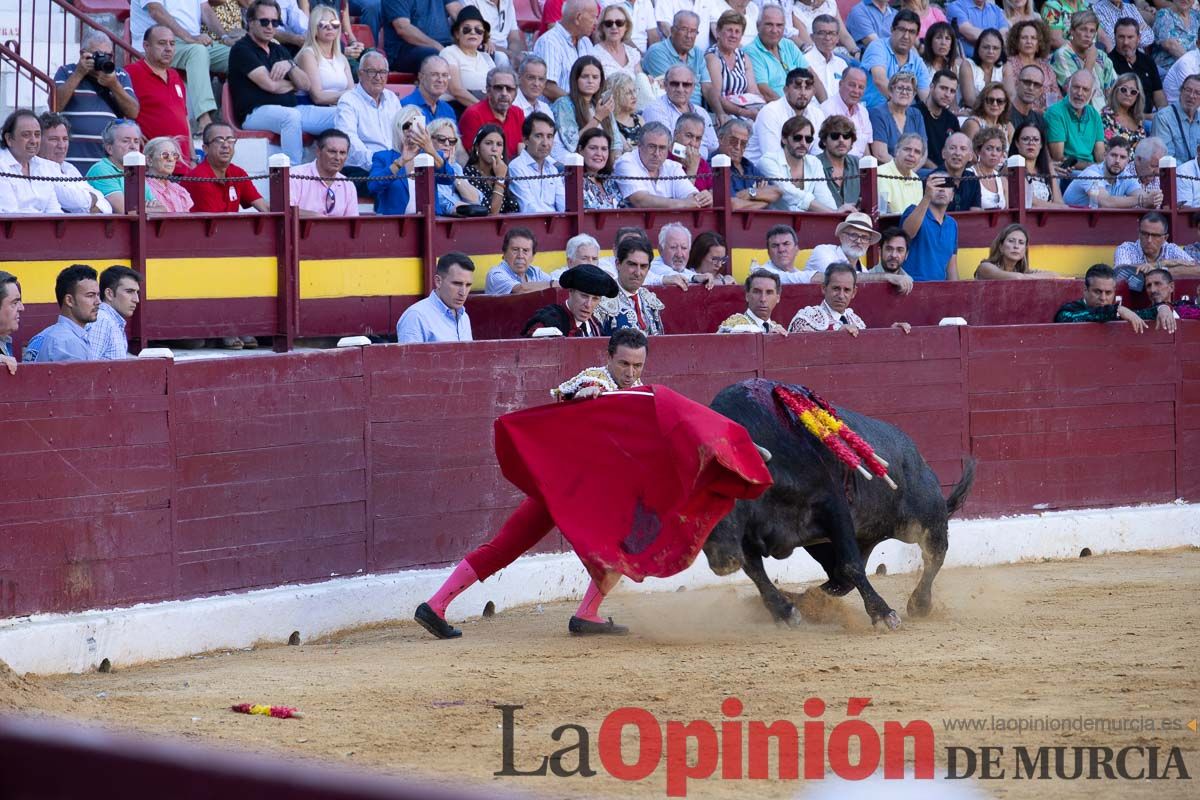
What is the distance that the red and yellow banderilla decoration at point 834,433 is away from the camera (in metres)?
6.73

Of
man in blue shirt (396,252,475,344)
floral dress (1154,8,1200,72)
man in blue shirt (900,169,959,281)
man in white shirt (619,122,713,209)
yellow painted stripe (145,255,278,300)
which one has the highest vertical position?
floral dress (1154,8,1200,72)

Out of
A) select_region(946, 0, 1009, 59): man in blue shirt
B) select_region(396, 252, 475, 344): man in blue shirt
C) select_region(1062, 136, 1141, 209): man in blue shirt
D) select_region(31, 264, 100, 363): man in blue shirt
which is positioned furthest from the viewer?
select_region(946, 0, 1009, 59): man in blue shirt

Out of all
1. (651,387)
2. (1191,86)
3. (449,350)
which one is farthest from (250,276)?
(1191,86)

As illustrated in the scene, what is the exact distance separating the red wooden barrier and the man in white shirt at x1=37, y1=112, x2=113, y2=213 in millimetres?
1686

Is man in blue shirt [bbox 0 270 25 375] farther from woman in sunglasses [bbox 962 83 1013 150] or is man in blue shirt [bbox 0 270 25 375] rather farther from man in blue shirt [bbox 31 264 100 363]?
woman in sunglasses [bbox 962 83 1013 150]

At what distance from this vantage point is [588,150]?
31.5 feet

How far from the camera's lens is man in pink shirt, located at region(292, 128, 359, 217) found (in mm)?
8891

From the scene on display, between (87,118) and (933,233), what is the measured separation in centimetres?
507

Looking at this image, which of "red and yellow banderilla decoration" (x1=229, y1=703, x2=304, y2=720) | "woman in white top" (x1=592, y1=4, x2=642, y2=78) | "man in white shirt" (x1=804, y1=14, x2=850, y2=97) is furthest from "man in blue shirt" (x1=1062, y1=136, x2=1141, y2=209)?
"red and yellow banderilla decoration" (x1=229, y1=703, x2=304, y2=720)

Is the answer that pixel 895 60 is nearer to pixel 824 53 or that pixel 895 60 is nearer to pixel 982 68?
pixel 824 53

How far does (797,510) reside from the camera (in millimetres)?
6762

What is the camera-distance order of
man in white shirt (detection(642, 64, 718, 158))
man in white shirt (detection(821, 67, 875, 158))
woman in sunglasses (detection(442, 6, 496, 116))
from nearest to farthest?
woman in sunglasses (detection(442, 6, 496, 116)), man in white shirt (detection(642, 64, 718, 158)), man in white shirt (detection(821, 67, 875, 158))

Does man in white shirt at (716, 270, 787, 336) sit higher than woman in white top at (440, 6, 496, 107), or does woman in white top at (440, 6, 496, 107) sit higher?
woman in white top at (440, 6, 496, 107)

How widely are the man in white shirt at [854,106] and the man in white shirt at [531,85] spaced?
2282mm
